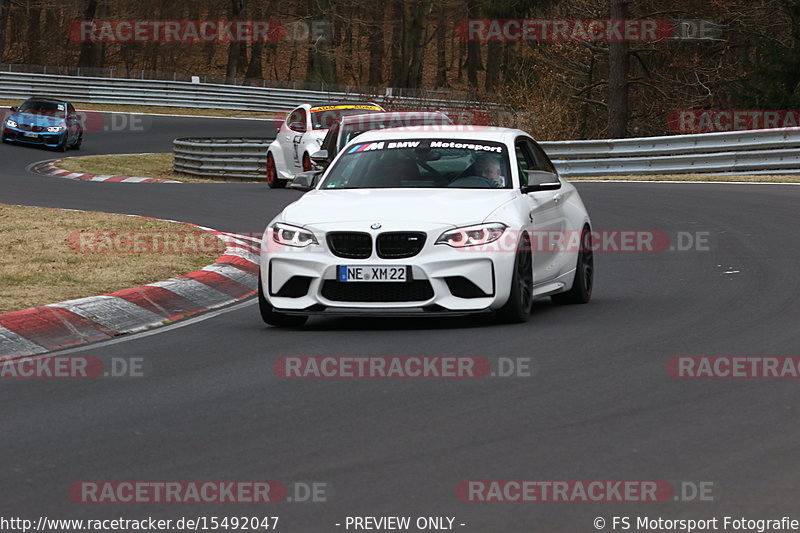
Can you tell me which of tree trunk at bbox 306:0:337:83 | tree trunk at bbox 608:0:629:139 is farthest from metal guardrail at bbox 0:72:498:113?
tree trunk at bbox 608:0:629:139

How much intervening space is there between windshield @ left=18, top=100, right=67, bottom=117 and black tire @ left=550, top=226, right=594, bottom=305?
2914 cm

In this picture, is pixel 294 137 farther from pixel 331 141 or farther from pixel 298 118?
pixel 331 141

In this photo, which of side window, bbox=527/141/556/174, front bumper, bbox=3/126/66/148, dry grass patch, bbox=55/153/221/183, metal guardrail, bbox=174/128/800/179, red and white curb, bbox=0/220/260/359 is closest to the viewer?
red and white curb, bbox=0/220/260/359

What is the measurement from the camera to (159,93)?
5650cm

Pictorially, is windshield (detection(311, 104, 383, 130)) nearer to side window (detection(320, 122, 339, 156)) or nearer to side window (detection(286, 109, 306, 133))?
side window (detection(286, 109, 306, 133))

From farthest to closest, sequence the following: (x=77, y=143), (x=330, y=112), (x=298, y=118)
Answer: (x=77, y=143), (x=298, y=118), (x=330, y=112)

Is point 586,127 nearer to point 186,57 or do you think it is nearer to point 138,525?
point 138,525

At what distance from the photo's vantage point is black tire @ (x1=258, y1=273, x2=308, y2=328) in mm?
10281

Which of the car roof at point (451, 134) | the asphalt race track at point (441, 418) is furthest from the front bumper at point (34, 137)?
the car roof at point (451, 134)

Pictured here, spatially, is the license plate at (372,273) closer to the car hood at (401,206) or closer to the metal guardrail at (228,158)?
the car hood at (401,206)

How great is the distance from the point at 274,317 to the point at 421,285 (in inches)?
46.7

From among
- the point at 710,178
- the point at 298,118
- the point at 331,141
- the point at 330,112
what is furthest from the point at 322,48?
the point at 331,141

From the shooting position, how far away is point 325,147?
22.4m

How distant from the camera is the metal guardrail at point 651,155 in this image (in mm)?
25734
